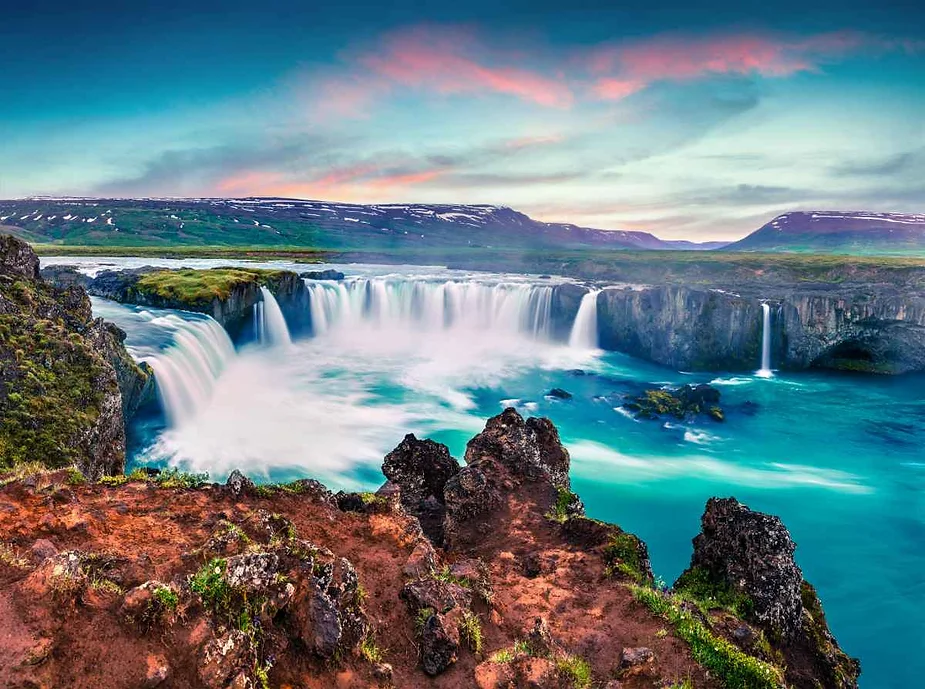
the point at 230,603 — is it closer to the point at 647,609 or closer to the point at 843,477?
the point at 647,609

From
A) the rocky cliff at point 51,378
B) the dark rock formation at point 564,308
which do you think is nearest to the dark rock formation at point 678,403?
the dark rock formation at point 564,308

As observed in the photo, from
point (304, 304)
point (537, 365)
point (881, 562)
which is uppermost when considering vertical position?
point (304, 304)

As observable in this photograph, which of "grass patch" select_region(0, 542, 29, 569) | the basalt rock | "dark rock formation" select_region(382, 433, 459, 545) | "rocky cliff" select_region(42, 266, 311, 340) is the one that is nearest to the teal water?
"rocky cliff" select_region(42, 266, 311, 340)

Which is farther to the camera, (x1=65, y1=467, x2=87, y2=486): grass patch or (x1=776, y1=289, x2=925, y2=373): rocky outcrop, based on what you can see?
(x1=776, y1=289, x2=925, y2=373): rocky outcrop

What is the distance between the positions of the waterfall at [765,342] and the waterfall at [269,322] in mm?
45332

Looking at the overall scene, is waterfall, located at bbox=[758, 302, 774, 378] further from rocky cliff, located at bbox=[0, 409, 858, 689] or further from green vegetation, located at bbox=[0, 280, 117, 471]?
green vegetation, located at bbox=[0, 280, 117, 471]

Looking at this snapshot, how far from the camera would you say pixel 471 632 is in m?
7.91

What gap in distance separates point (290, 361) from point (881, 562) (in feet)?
140

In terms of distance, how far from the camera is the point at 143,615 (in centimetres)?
584

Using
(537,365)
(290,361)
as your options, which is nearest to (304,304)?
(290,361)

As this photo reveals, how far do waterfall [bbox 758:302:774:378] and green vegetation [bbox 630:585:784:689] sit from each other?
45409 mm

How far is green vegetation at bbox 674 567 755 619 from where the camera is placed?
10.1m

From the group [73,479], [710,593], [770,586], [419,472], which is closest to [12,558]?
[73,479]

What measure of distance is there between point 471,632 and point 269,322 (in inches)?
2016
